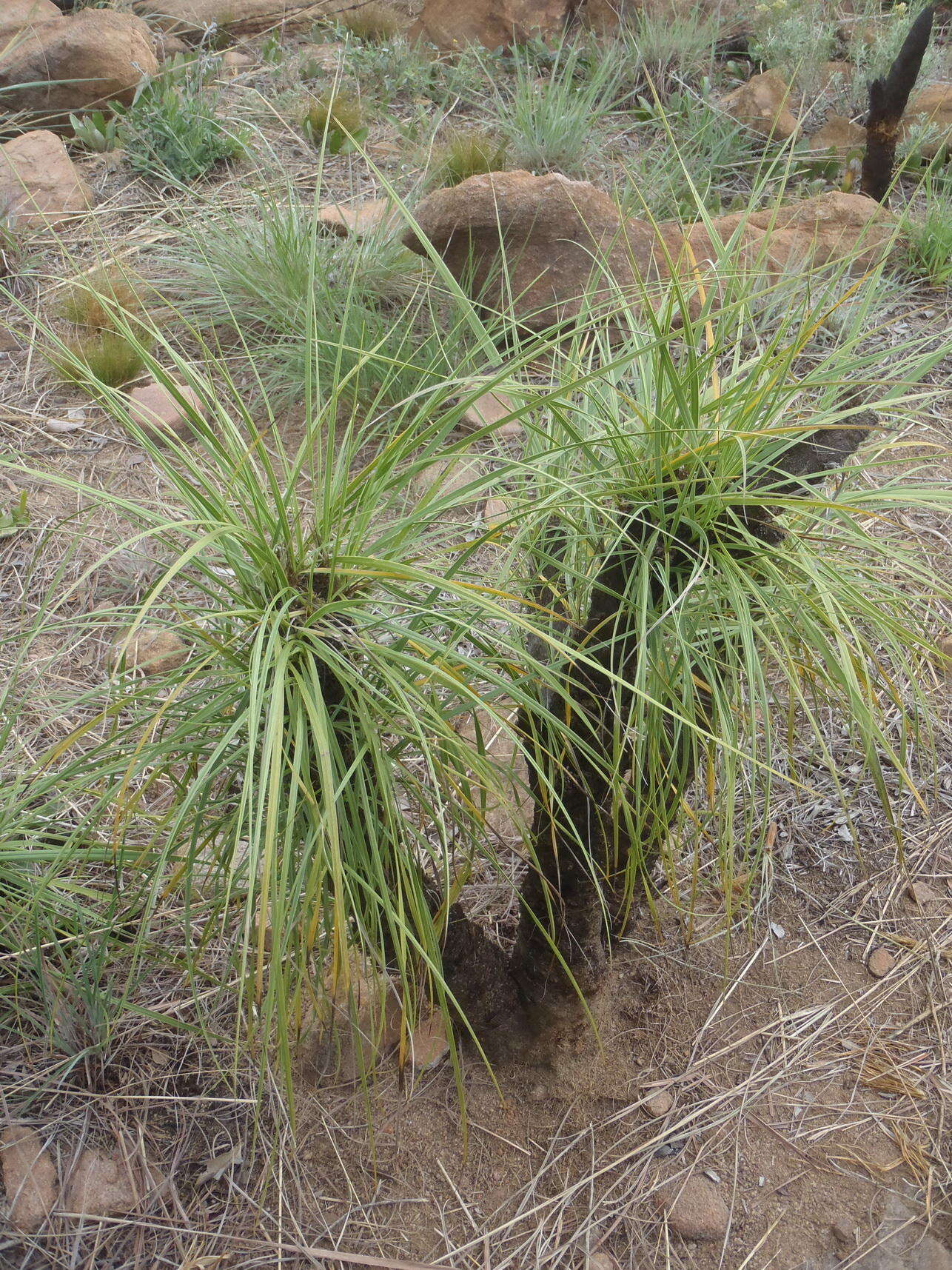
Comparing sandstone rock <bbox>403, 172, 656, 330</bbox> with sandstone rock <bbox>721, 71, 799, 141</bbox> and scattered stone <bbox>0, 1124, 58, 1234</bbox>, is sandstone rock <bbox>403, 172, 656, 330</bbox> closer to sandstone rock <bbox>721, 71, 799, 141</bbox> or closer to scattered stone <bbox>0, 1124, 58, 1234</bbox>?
sandstone rock <bbox>721, 71, 799, 141</bbox>

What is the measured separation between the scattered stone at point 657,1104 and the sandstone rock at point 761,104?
3261mm

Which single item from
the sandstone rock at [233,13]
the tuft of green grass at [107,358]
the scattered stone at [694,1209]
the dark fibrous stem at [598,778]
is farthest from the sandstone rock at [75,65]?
the scattered stone at [694,1209]

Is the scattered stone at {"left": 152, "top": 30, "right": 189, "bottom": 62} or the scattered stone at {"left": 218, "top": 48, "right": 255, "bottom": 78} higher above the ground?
the scattered stone at {"left": 152, "top": 30, "right": 189, "bottom": 62}

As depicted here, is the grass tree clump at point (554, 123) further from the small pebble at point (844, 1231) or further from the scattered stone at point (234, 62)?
the small pebble at point (844, 1231)

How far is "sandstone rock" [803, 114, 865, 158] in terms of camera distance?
362 centimetres

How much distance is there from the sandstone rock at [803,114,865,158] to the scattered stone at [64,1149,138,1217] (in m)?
3.70

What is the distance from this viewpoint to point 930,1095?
61.3 inches

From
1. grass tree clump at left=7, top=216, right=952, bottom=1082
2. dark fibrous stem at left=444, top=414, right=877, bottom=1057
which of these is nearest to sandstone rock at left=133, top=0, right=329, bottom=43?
grass tree clump at left=7, top=216, right=952, bottom=1082

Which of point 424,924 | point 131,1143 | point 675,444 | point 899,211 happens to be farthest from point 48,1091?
point 899,211

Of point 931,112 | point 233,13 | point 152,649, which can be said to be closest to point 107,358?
point 152,649

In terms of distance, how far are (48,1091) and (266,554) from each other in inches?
38.2

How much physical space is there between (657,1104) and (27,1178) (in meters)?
0.91

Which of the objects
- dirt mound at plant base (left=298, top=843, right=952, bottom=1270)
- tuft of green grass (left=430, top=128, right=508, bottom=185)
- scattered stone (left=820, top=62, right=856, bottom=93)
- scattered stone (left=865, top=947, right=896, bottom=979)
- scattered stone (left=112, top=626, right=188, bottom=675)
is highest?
scattered stone (left=820, top=62, right=856, bottom=93)

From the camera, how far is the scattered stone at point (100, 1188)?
55.9 inches
